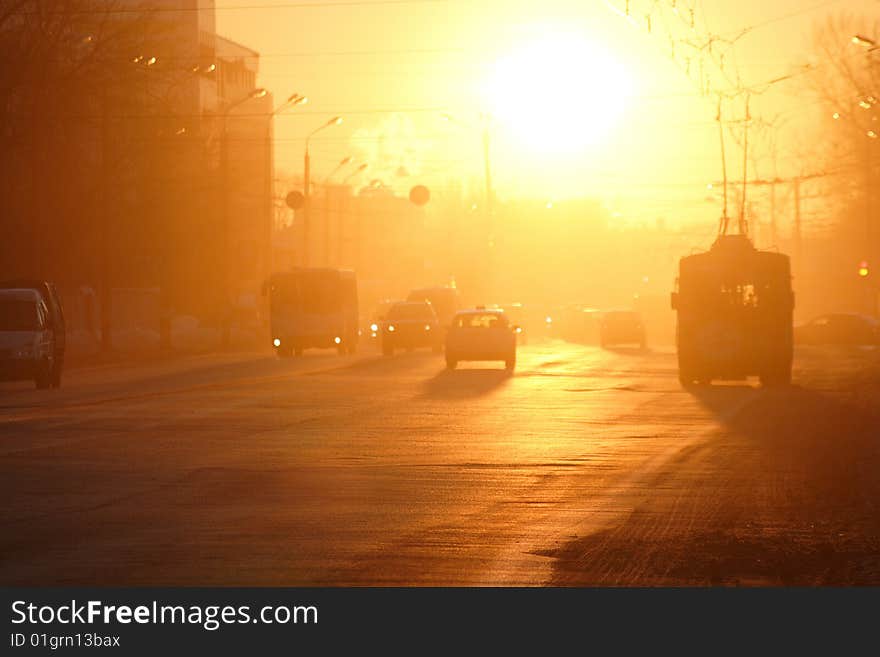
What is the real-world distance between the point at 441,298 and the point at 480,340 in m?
23.3

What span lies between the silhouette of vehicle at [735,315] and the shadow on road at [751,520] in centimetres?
1324

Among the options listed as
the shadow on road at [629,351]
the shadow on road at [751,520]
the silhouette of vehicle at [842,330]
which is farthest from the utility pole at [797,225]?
the shadow on road at [751,520]

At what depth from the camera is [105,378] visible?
1768 inches

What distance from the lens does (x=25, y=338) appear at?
38.8 metres

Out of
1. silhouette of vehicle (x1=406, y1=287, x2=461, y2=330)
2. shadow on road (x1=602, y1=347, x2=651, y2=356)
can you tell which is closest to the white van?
shadow on road (x1=602, y1=347, x2=651, y2=356)

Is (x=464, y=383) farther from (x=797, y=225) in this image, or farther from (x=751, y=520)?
(x=797, y=225)

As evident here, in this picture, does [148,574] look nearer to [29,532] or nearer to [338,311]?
[29,532]

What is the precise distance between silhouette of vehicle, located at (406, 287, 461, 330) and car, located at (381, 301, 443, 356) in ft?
19.2

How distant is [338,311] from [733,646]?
55.1 meters

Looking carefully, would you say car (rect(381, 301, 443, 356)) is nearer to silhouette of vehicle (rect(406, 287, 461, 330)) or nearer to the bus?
the bus

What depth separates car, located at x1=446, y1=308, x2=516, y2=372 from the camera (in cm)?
4775

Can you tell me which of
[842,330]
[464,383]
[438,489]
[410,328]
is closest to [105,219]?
[410,328]

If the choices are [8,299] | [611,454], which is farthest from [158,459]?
[8,299]

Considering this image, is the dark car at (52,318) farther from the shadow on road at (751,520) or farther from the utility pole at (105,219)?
the shadow on road at (751,520)
